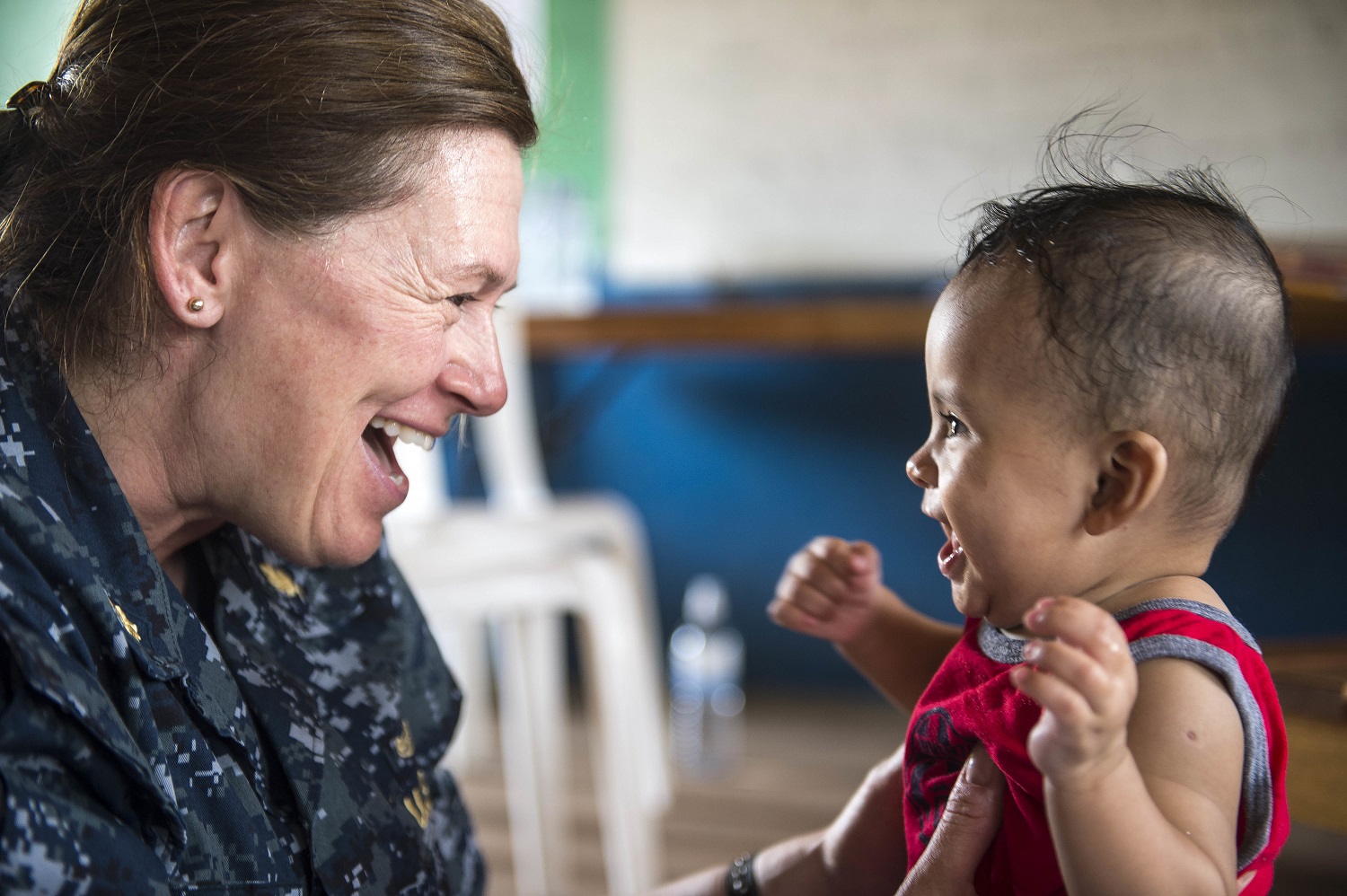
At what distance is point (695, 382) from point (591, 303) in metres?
0.41

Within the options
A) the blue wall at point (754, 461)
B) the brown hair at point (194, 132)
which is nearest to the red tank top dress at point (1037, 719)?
the brown hair at point (194, 132)

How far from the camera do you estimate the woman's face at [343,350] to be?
83 cm

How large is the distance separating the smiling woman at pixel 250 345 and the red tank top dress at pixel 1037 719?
0.44m

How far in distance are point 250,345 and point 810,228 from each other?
2534 mm

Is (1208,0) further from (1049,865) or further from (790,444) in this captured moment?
(1049,865)

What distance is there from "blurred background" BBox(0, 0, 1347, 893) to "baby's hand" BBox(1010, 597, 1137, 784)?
6.30 feet

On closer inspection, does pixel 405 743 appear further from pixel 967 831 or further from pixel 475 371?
pixel 967 831

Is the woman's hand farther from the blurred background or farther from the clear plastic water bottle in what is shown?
the clear plastic water bottle

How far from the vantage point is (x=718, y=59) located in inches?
128

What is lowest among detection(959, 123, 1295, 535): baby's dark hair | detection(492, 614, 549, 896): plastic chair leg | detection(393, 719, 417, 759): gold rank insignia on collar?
detection(492, 614, 549, 896): plastic chair leg

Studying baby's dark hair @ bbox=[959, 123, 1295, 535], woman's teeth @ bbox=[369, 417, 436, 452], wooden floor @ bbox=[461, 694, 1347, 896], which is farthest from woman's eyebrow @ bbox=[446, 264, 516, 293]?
wooden floor @ bbox=[461, 694, 1347, 896]

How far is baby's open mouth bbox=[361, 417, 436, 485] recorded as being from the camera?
92 cm

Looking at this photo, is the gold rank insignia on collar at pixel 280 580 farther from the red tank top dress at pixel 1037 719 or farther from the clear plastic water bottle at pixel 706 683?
the clear plastic water bottle at pixel 706 683

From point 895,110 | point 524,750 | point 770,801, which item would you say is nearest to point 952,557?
point 524,750
